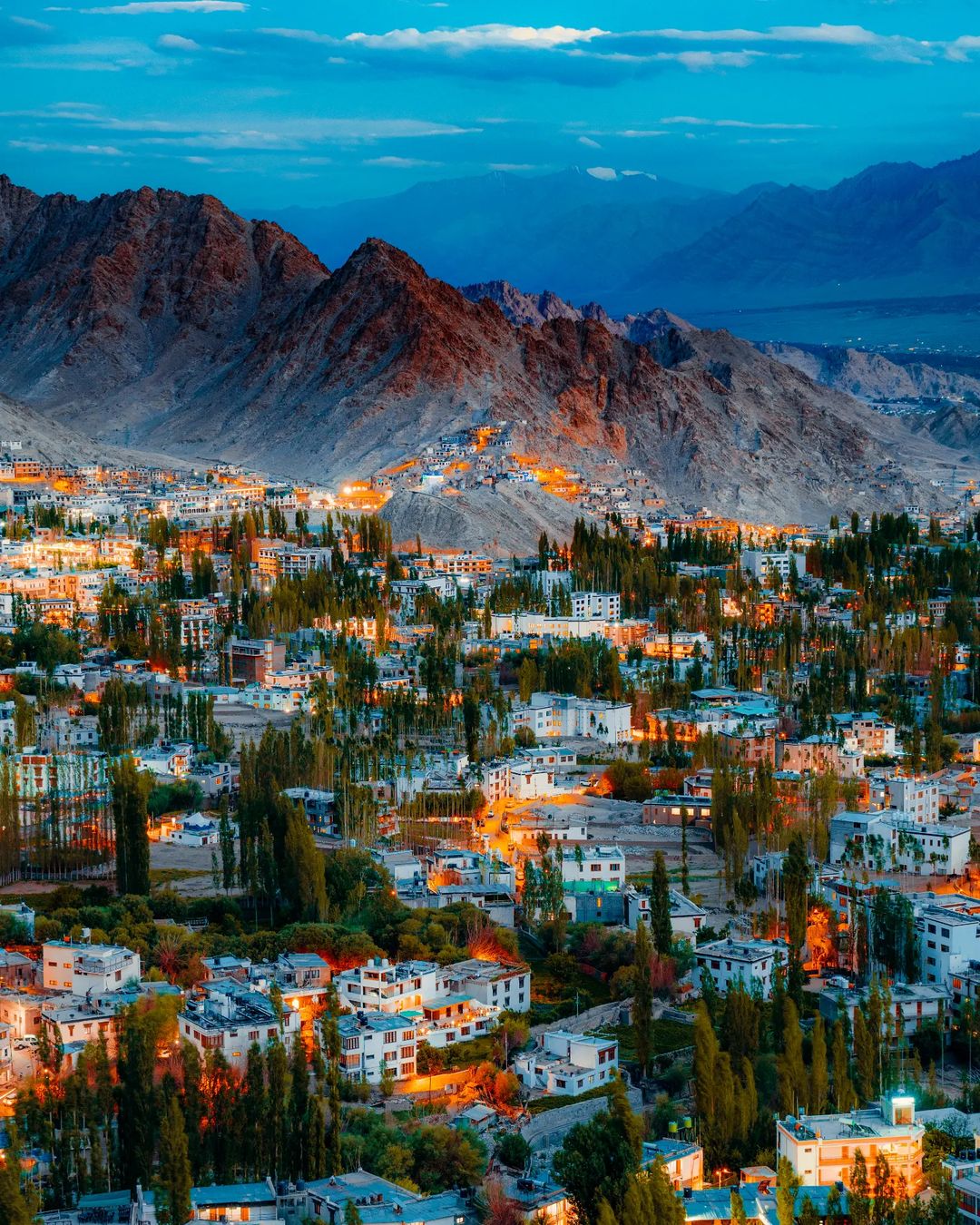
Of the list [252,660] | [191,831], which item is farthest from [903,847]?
[252,660]

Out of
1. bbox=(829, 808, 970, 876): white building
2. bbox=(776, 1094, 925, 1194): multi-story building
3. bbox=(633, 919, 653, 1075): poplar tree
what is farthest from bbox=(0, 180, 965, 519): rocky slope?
bbox=(776, 1094, 925, 1194): multi-story building

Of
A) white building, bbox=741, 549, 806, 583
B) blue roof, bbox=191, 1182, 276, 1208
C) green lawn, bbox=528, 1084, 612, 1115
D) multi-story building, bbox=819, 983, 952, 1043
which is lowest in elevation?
green lawn, bbox=528, 1084, 612, 1115

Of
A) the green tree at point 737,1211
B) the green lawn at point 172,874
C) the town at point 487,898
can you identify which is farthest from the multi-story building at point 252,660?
Answer: the green tree at point 737,1211

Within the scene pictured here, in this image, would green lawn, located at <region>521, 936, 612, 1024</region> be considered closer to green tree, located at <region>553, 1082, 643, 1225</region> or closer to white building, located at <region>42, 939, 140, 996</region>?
white building, located at <region>42, 939, 140, 996</region>

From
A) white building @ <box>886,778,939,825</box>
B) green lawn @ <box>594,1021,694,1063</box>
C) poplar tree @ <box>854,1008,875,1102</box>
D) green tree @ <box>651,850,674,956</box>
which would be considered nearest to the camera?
poplar tree @ <box>854,1008,875,1102</box>

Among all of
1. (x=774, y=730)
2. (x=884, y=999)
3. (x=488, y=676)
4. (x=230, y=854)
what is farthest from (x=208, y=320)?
(x=884, y=999)

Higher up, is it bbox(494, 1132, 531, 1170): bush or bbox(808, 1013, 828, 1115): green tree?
bbox(808, 1013, 828, 1115): green tree

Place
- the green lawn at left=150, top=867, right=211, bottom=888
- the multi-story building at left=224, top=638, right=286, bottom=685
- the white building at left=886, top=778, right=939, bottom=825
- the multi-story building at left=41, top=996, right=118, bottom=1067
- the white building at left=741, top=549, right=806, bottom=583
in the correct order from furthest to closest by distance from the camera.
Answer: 1. the white building at left=741, top=549, right=806, bottom=583
2. the multi-story building at left=224, top=638, right=286, bottom=685
3. the white building at left=886, top=778, right=939, bottom=825
4. the green lawn at left=150, top=867, right=211, bottom=888
5. the multi-story building at left=41, top=996, right=118, bottom=1067
